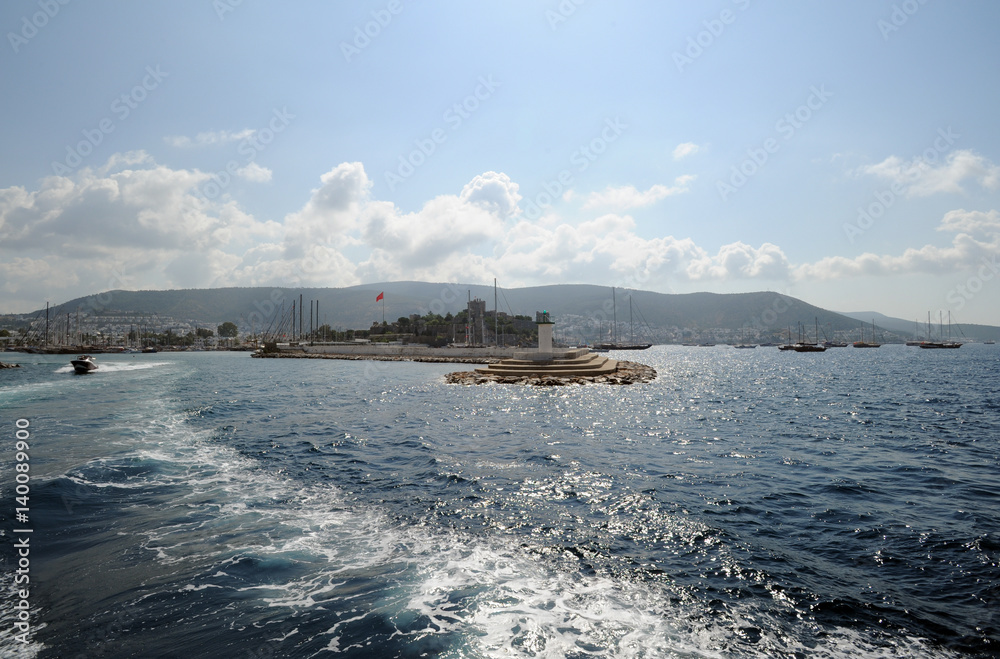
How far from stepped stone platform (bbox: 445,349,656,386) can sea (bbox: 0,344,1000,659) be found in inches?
774

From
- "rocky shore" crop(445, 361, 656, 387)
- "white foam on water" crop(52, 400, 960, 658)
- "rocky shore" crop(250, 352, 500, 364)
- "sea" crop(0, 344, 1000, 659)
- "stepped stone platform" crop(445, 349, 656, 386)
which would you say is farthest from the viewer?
"rocky shore" crop(250, 352, 500, 364)

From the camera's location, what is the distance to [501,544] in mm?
7234

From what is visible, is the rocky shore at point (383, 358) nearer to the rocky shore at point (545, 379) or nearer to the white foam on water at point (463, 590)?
the rocky shore at point (545, 379)

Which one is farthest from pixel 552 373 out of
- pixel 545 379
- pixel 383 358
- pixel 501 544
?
pixel 383 358

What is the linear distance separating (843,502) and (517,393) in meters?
21.6

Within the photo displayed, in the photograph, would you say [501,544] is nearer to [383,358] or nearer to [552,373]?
[552,373]

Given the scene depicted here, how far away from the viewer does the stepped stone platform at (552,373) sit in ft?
119

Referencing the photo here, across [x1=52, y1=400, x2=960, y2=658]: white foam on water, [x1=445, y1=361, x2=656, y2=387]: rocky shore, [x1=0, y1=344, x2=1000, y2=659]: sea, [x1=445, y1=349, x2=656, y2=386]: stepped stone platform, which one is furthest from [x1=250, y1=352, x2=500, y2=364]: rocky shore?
[x1=52, y1=400, x2=960, y2=658]: white foam on water

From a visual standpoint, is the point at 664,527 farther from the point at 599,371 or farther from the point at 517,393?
the point at 599,371

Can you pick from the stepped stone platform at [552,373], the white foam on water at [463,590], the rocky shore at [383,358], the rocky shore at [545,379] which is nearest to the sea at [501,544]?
the white foam on water at [463,590]

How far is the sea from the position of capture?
484 cm

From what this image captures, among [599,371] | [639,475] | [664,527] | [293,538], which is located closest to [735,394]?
[599,371]

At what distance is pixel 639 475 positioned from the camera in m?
11.1

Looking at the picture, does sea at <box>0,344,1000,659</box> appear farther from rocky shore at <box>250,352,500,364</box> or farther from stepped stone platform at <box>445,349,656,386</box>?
rocky shore at <box>250,352,500,364</box>
